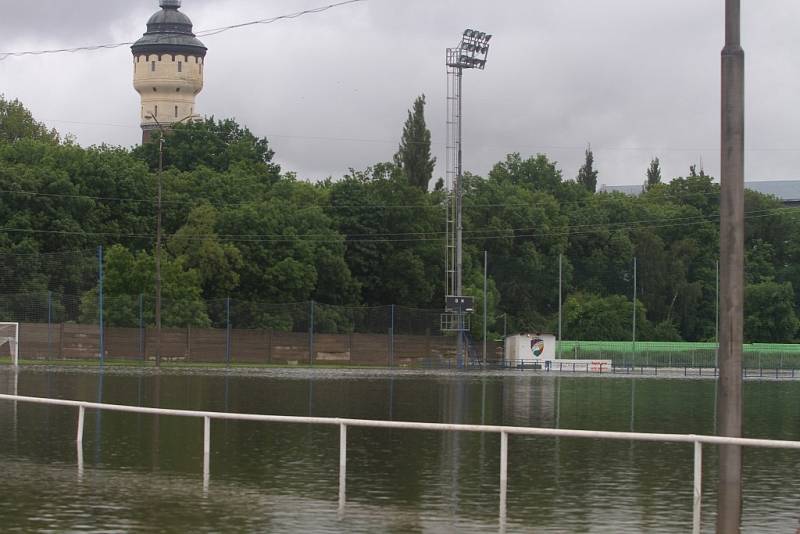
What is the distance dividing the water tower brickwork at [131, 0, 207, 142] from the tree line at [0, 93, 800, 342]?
50.6 feet

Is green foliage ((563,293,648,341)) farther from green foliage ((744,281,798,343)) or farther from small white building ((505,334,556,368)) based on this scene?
small white building ((505,334,556,368))

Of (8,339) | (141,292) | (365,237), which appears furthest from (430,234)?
(8,339)

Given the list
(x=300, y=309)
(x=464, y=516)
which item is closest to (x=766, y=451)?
(x=464, y=516)

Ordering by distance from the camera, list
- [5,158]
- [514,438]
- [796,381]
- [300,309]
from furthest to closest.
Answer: [5,158] < [300,309] < [796,381] < [514,438]

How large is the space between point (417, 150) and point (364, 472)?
279 feet

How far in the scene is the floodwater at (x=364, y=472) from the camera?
1389cm

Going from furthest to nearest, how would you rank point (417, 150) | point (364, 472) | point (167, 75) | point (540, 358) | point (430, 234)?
point (167, 75), point (417, 150), point (430, 234), point (540, 358), point (364, 472)

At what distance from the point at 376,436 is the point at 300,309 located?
47600 millimetres

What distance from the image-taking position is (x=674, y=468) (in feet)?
66.3

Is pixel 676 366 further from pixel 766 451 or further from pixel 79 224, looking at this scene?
pixel 766 451

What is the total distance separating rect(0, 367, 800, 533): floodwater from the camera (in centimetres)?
1389

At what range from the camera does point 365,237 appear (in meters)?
90.9

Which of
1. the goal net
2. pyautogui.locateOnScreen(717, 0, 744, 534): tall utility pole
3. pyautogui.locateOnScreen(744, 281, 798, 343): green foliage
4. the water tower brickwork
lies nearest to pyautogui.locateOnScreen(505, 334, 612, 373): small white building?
pyautogui.locateOnScreen(744, 281, 798, 343): green foliage

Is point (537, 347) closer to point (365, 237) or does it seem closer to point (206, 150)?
point (365, 237)
